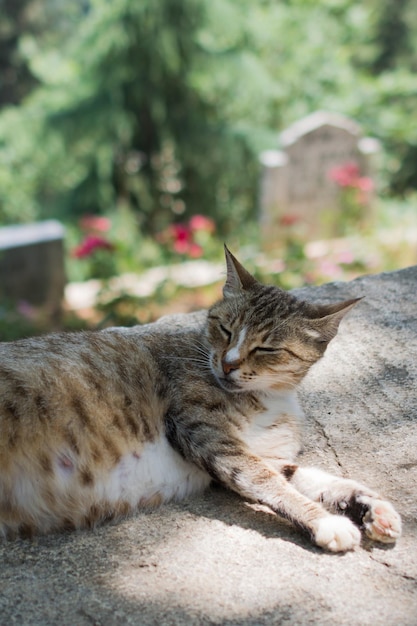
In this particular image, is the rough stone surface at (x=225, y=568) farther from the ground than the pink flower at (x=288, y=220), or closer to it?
closer to it

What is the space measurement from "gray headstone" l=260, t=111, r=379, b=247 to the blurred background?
0.02 meters

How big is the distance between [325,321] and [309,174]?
7.25m

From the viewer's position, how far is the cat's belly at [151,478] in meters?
2.29

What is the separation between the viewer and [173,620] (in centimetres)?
181

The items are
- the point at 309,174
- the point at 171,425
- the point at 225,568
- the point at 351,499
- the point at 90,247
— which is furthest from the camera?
the point at 309,174

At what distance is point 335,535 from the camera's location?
6.78 feet

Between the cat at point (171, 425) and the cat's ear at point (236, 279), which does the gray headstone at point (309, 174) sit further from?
the cat at point (171, 425)

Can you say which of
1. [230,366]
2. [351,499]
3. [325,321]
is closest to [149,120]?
[325,321]

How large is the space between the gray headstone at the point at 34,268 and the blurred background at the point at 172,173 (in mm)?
15

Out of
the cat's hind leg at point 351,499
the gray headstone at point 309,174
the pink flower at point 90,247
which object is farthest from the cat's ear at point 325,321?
the gray headstone at point 309,174

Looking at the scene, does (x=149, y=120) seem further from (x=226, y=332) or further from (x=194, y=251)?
(x=226, y=332)

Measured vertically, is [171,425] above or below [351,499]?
above

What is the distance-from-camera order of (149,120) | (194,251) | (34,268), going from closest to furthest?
(34,268) < (194,251) < (149,120)

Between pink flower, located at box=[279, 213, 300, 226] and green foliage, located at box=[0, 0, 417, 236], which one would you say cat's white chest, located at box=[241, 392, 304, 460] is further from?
green foliage, located at box=[0, 0, 417, 236]
